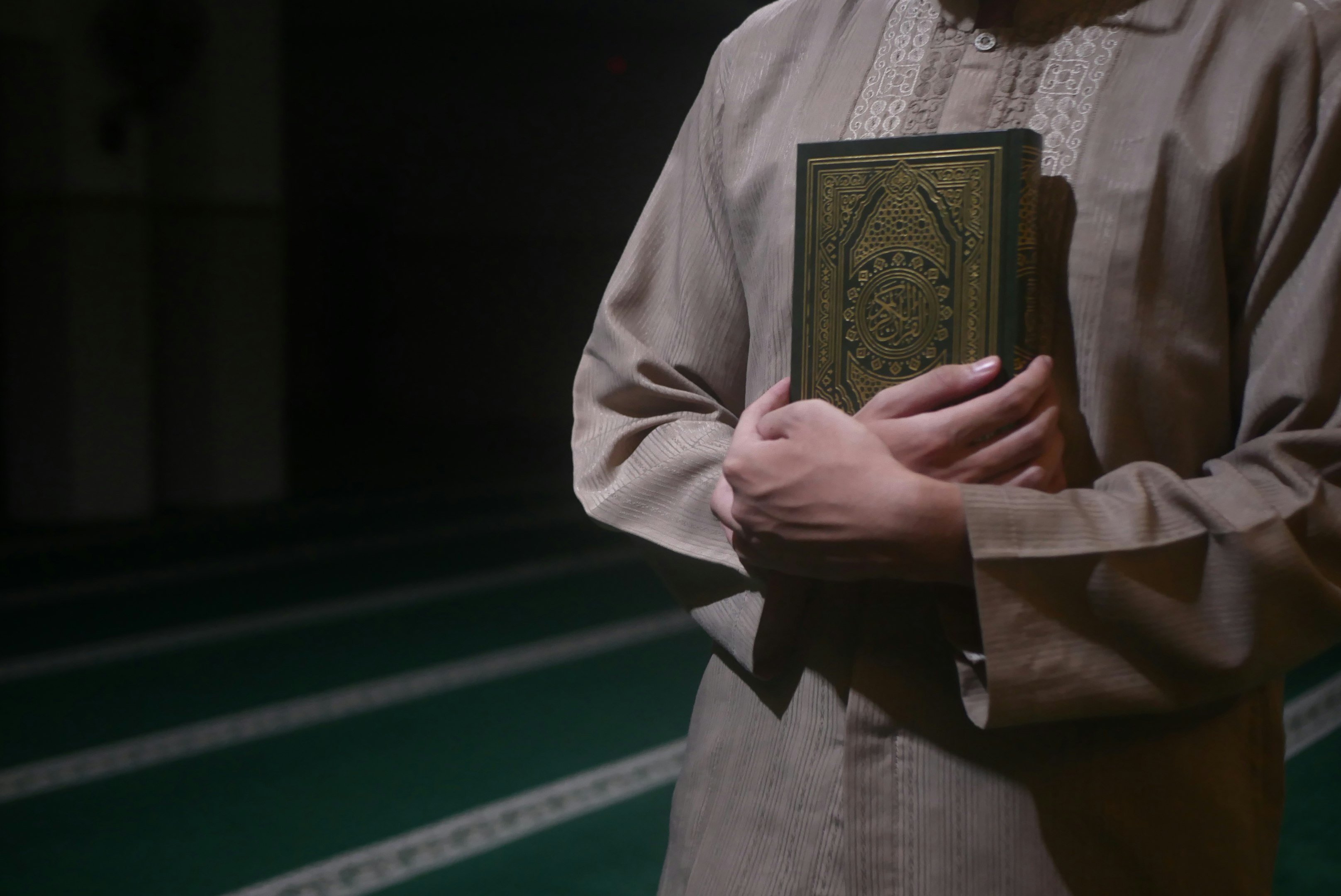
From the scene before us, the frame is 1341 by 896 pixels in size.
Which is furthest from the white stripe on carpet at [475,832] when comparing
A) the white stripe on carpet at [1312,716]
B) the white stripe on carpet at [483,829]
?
the white stripe on carpet at [1312,716]

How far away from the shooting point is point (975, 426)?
0.81 m

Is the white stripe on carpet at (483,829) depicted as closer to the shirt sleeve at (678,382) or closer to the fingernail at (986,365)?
the shirt sleeve at (678,382)

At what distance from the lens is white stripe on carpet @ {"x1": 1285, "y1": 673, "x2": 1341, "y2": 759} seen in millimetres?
3844

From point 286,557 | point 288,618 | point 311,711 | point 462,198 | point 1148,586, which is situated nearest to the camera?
point 1148,586

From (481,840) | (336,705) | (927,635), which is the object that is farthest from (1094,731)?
(336,705)

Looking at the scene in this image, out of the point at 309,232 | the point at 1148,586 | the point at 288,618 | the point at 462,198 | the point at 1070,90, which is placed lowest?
the point at 288,618

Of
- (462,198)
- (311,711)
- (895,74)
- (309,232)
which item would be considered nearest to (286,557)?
(311,711)

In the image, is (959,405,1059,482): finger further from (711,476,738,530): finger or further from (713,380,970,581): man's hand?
(711,476,738,530): finger

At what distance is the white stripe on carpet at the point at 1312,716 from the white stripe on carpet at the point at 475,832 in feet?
5.70

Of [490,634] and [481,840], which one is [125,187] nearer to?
[490,634]

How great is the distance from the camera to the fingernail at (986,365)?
0.82m

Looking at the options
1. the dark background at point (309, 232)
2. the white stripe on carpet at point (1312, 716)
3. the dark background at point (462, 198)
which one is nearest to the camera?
the white stripe on carpet at point (1312, 716)

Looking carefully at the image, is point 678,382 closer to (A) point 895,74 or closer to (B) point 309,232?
(A) point 895,74

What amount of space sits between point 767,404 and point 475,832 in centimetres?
247
